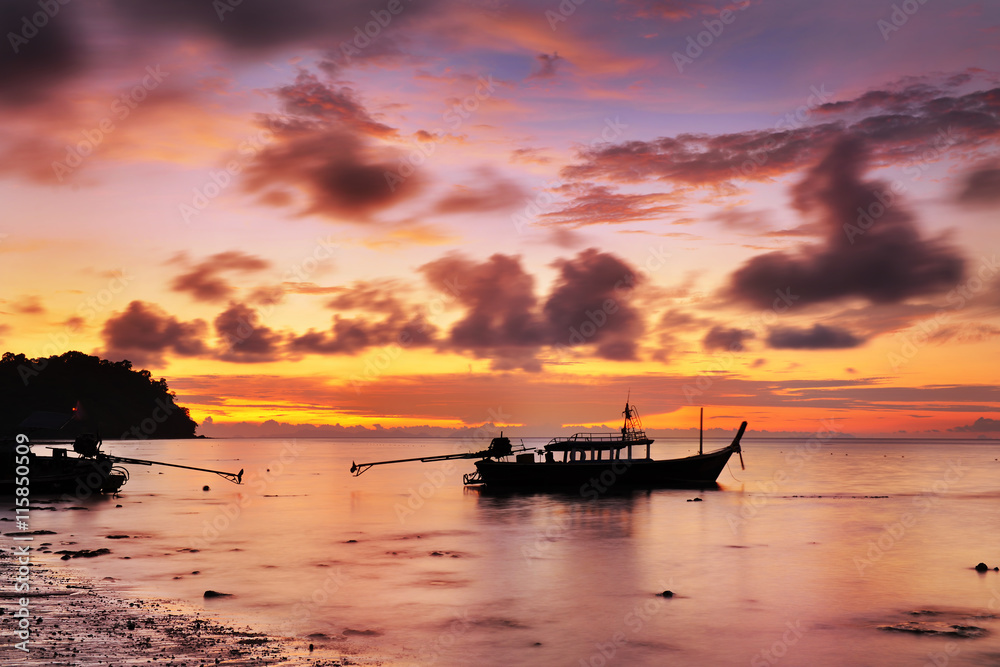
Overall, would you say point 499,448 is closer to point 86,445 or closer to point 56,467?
point 86,445

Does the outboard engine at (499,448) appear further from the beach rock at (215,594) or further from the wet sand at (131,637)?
the wet sand at (131,637)

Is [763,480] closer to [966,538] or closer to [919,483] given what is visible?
[919,483]

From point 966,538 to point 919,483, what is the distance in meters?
69.7

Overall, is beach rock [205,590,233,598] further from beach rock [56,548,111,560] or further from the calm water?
beach rock [56,548,111,560]

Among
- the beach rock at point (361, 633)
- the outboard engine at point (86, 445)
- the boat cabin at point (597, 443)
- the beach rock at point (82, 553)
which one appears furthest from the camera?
the boat cabin at point (597, 443)

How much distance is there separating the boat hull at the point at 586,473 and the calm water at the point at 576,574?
667 centimetres

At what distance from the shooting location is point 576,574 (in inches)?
1369

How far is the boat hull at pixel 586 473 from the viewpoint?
79.2m

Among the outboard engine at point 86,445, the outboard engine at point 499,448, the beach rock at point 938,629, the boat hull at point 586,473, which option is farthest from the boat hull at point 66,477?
the beach rock at point 938,629

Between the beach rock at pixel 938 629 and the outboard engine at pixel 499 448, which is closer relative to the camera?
→ the beach rock at pixel 938 629

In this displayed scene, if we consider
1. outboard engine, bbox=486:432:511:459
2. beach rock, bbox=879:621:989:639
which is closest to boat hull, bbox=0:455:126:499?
outboard engine, bbox=486:432:511:459

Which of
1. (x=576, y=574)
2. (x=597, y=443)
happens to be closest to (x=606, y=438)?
(x=597, y=443)

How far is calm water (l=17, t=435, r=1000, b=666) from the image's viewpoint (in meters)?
22.9

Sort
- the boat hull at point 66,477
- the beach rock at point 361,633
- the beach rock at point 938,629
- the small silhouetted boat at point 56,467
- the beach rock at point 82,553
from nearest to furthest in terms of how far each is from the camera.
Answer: the beach rock at point 361,633, the beach rock at point 938,629, the beach rock at point 82,553, the small silhouetted boat at point 56,467, the boat hull at point 66,477
